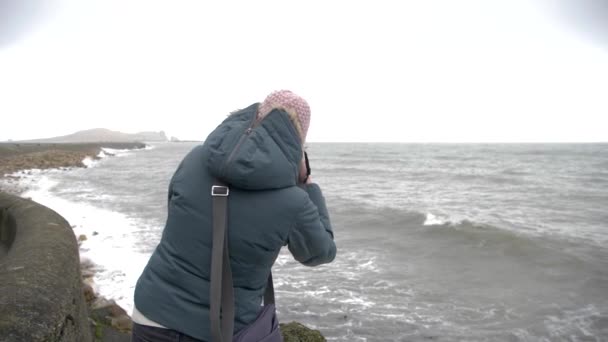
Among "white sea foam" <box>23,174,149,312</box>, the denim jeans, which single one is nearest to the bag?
the denim jeans

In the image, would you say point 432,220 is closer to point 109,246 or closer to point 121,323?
point 109,246

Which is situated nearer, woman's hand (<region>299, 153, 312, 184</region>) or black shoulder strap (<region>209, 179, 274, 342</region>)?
black shoulder strap (<region>209, 179, 274, 342</region>)

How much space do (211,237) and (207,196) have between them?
0.15m

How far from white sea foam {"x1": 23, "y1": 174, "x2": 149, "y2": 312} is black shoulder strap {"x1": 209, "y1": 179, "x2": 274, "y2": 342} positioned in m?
5.33

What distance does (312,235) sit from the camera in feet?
5.01

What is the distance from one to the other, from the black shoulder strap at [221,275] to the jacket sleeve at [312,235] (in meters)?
0.25

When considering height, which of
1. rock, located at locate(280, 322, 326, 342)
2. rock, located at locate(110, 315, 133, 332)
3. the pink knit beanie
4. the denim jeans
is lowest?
rock, located at locate(110, 315, 133, 332)

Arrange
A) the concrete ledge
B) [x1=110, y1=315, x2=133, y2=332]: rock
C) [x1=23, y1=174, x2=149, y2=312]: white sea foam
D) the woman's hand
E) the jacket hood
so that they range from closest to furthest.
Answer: the jacket hood → the woman's hand → the concrete ledge → [x1=110, y1=315, x2=133, y2=332]: rock → [x1=23, y1=174, x2=149, y2=312]: white sea foam

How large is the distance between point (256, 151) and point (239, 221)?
26 cm

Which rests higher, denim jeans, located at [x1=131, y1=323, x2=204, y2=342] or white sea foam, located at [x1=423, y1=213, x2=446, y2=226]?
denim jeans, located at [x1=131, y1=323, x2=204, y2=342]

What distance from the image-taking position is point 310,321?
6141 mm

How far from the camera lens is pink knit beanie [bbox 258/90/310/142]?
4.98ft

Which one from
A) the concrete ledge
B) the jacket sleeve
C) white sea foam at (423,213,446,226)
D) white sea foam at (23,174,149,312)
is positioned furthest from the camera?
white sea foam at (423,213,446,226)

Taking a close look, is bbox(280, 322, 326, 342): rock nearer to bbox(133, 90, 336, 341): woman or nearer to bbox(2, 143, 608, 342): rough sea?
bbox(2, 143, 608, 342): rough sea
